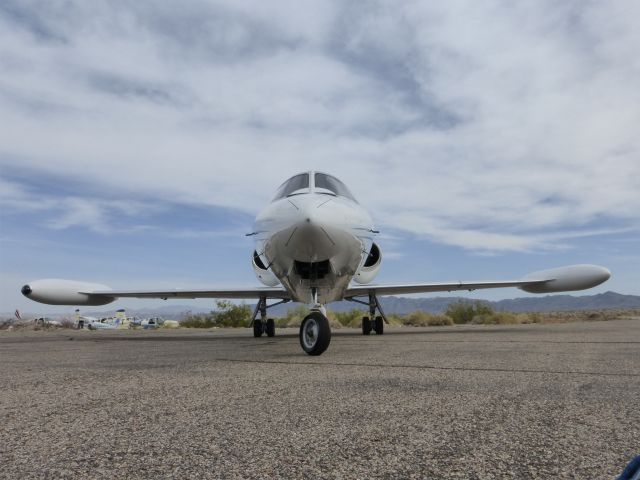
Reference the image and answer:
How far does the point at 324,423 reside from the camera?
2395mm

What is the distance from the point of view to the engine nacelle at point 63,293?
13781 mm

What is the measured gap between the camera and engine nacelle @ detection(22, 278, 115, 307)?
13.8 metres

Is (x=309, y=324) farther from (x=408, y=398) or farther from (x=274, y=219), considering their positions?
(x=408, y=398)

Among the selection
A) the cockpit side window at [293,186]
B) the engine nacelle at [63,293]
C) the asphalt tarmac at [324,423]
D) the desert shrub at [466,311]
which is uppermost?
the cockpit side window at [293,186]

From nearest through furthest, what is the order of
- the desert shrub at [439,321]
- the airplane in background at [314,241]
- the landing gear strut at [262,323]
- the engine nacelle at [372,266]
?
the airplane in background at [314,241]
the engine nacelle at [372,266]
the landing gear strut at [262,323]
the desert shrub at [439,321]

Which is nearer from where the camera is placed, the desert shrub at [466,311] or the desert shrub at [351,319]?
the desert shrub at [351,319]

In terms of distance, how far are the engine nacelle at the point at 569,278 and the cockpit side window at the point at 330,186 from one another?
9.82 metres

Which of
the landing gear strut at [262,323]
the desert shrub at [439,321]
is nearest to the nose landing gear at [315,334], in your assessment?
the landing gear strut at [262,323]

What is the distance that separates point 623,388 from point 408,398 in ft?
5.47

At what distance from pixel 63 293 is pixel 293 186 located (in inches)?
402

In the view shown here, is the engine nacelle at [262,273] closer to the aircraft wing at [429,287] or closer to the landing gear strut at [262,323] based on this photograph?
the landing gear strut at [262,323]

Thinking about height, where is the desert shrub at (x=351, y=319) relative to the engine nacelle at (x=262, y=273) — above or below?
below

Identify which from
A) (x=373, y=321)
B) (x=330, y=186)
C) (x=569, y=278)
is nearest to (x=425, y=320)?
(x=569, y=278)

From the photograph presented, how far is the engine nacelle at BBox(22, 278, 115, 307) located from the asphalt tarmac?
35.3ft
